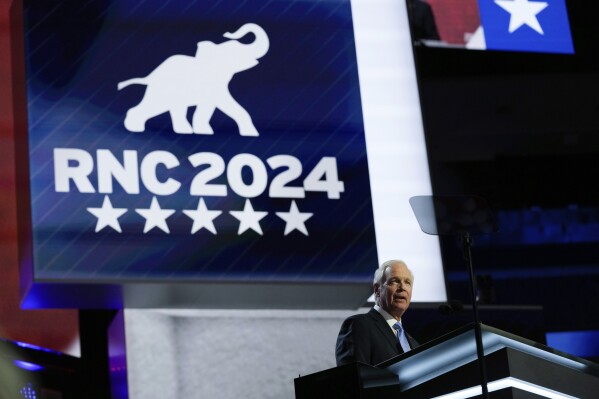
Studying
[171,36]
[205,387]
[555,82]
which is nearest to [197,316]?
[205,387]

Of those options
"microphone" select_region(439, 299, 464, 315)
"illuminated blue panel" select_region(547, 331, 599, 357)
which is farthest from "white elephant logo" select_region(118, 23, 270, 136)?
"illuminated blue panel" select_region(547, 331, 599, 357)

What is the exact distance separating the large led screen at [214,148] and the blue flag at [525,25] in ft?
3.62

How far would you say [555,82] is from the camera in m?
10.9

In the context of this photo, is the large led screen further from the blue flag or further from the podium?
the podium

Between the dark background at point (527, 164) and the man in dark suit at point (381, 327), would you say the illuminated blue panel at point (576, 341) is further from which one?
the man in dark suit at point (381, 327)

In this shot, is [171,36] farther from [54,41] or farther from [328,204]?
[328,204]

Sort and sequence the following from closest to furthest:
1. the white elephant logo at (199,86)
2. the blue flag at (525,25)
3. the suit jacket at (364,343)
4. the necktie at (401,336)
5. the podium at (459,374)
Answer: the podium at (459,374) → the suit jacket at (364,343) → the necktie at (401,336) → the white elephant logo at (199,86) → the blue flag at (525,25)

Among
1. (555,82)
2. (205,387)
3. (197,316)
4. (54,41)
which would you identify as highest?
(555,82)

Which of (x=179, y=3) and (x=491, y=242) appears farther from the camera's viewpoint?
(x=491, y=242)

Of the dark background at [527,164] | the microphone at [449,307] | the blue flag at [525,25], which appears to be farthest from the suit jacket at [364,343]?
the dark background at [527,164]

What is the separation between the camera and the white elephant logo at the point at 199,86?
17.6 feet

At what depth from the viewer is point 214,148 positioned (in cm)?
540

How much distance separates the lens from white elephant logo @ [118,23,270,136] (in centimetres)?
538

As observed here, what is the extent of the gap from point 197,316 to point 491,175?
648cm
